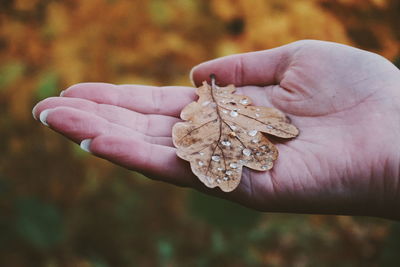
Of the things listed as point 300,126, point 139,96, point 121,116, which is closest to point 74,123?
point 121,116

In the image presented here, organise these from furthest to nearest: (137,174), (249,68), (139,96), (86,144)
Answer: (137,174) → (249,68) → (139,96) → (86,144)

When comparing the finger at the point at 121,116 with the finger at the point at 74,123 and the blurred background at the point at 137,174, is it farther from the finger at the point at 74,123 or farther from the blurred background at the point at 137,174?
the blurred background at the point at 137,174

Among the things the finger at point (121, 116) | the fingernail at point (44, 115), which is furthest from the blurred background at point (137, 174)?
the fingernail at point (44, 115)

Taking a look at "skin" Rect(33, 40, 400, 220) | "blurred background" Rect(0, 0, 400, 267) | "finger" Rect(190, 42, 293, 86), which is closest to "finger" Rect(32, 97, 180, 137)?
"skin" Rect(33, 40, 400, 220)


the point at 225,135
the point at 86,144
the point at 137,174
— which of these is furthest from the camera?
the point at 137,174

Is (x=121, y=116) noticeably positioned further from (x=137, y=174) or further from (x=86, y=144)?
(x=137, y=174)

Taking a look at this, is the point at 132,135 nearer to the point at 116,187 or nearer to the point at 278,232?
the point at 116,187

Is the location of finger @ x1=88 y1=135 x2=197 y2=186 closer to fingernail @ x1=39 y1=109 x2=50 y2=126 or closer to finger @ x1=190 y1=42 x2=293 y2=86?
fingernail @ x1=39 y1=109 x2=50 y2=126
